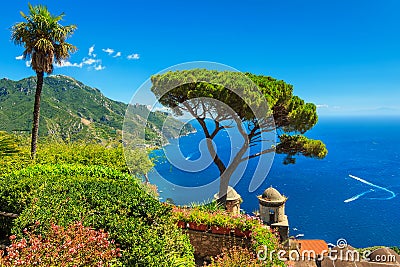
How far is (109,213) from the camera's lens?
4543mm

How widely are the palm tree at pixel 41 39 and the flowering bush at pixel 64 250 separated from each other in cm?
853

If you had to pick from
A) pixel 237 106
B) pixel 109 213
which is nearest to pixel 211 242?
pixel 109 213

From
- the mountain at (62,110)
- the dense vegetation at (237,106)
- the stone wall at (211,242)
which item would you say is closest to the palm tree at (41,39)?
the dense vegetation at (237,106)

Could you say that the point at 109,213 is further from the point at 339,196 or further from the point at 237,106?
the point at 339,196

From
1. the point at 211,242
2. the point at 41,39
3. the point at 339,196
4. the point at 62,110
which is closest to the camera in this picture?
the point at 211,242

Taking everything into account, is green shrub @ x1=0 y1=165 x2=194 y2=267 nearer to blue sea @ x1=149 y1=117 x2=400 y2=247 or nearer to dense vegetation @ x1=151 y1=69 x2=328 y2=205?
dense vegetation @ x1=151 y1=69 x2=328 y2=205

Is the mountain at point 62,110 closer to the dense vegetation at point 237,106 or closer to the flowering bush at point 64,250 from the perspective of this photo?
the dense vegetation at point 237,106

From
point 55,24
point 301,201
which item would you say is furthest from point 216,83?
point 301,201

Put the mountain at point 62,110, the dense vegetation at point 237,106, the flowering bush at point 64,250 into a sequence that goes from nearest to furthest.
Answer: the flowering bush at point 64,250 < the dense vegetation at point 237,106 < the mountain at point 62,110

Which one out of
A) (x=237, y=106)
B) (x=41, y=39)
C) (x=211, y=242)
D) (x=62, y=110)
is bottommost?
(x=211, y=242)

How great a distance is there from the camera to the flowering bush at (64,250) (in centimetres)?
314

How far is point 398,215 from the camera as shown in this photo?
50938mm

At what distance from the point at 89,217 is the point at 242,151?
21.7 ft

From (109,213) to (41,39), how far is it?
31.5ft
